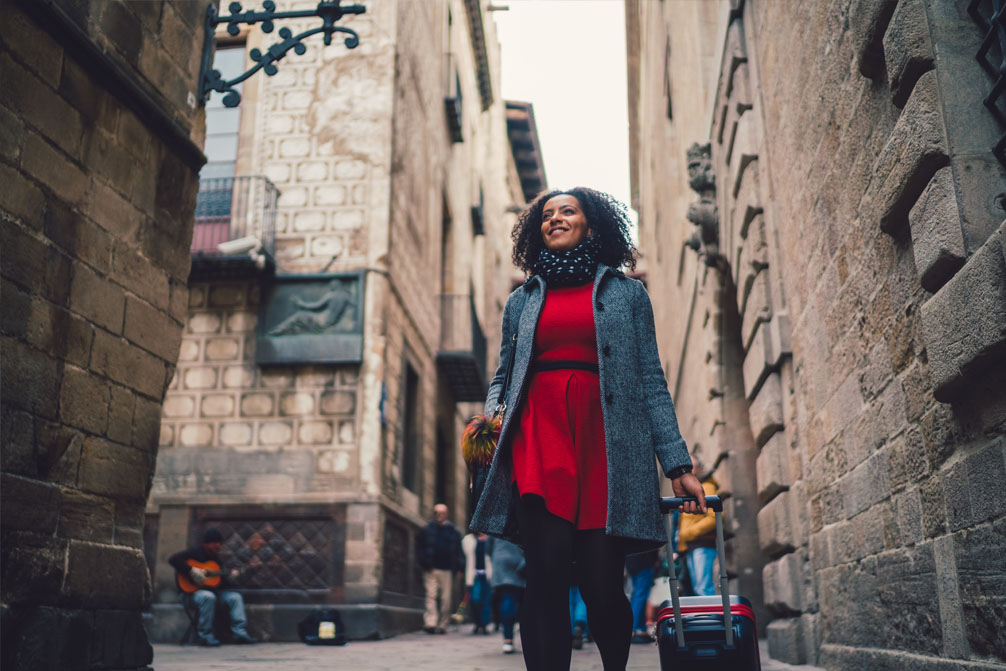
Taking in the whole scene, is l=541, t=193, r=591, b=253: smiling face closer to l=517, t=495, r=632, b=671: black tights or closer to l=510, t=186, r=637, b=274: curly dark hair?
l=510, t=186, r=637, b=274: curly dark hair

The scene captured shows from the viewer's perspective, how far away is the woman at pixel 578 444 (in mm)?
2729

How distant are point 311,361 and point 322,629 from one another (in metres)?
3.28

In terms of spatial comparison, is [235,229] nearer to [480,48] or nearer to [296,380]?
[296,380]

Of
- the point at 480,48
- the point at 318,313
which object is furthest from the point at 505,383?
the point at 480,48

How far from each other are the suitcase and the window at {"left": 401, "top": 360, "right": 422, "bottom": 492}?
9864 millimetres

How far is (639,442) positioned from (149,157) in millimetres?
3514

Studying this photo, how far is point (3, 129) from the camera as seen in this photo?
12.7 feet

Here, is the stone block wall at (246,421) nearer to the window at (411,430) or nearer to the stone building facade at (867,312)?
the window at (411,430)

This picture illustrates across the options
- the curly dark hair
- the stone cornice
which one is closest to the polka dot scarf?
the curly dark hair

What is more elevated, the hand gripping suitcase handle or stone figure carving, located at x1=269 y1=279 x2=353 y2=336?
stone figure carving, located at x1=269 y1=279 x2=353 y2=336

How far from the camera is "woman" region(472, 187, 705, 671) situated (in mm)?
2729

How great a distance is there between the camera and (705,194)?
843 cm

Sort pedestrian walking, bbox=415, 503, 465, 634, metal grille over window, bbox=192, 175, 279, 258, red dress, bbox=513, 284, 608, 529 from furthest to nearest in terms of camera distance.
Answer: pedestrian walking, bbox=415, 503, 465, 634 < metal grille over window, bbox=192, 175, 279, 258 < red dress, bbox=513, 284, 608, 529

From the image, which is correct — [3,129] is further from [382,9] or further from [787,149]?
[382,9]
